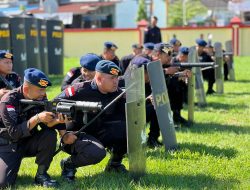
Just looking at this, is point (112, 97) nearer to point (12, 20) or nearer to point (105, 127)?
point (105, 127)

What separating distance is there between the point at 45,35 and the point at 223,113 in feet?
29.8

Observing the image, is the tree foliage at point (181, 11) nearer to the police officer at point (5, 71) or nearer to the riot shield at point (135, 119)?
the police officer at point (5, 71)

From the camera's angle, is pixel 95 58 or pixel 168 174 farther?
pixel 95 58

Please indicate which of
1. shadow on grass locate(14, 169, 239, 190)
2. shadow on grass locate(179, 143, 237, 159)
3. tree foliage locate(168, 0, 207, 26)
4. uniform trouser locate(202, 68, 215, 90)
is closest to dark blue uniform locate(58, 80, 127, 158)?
shadow on grass locate(14, 169, 239, 190)

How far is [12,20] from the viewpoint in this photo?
50.6 feet

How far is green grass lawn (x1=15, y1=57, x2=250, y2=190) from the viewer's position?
19.0 feet

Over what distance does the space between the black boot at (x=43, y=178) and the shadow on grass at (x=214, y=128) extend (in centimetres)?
374

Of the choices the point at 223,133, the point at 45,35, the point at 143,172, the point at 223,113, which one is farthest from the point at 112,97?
the point at 45,35

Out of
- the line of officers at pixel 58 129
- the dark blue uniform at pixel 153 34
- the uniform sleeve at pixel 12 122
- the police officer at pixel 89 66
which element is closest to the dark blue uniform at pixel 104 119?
the line of officers at pixel 58 129

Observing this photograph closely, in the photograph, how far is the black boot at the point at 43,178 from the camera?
18.9 feet

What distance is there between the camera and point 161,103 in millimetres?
7113

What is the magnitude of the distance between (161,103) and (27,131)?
215 centimetres

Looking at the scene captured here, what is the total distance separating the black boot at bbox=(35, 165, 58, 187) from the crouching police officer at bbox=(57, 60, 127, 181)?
0.22 m

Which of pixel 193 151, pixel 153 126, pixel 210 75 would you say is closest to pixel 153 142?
pixel 153 126
